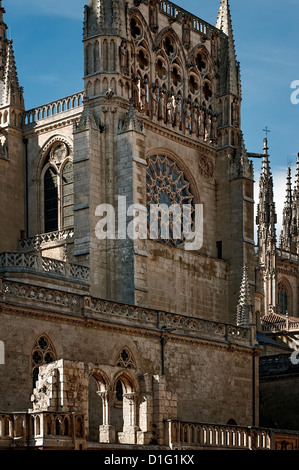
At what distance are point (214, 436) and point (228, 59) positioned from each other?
22.7 meters

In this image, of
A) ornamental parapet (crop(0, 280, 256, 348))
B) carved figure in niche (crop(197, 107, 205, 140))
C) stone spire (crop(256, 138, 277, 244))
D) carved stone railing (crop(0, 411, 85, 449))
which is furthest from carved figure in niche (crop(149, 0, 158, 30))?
stone spire (crop(256, 138, 277, 244))

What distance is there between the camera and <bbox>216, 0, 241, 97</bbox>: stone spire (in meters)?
47.8

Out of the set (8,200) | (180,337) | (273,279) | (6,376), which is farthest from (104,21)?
(273,279)

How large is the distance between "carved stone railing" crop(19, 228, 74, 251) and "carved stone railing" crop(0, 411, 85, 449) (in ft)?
56.9

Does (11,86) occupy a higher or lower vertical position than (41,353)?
higher

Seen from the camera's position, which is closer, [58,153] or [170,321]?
[170,321]

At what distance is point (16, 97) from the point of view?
4447 cm

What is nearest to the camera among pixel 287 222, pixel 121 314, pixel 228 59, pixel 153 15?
pixel 121 314

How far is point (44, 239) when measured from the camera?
42625 millimetres

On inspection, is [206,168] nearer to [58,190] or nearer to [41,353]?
[58,190]

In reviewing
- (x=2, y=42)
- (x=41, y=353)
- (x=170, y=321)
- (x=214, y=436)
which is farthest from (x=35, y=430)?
(x=2, y=42)

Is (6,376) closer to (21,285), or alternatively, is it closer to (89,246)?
(21,285)

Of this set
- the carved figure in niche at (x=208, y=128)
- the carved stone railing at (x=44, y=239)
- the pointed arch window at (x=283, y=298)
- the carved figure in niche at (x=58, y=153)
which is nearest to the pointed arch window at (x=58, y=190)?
the carved figure in niche at (x=58, y=153)

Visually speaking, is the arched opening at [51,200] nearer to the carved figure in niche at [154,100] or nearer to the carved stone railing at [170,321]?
the carved figure in niche at [154,100]
